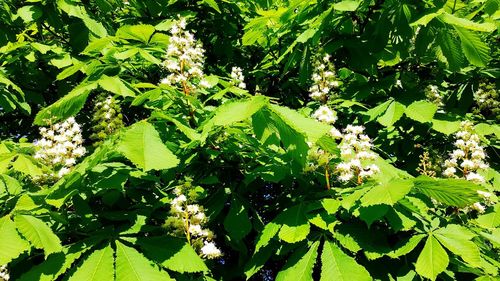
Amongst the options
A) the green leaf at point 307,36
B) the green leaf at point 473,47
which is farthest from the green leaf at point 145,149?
the green leaf at point 473,47

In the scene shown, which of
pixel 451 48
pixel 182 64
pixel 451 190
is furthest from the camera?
pixel 182 64

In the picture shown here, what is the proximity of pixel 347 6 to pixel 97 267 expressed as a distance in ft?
5.96

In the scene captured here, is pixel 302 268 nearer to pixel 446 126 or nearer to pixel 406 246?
pixel 406 246

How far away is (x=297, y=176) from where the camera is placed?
78.2 inches

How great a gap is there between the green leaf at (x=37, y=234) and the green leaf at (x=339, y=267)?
0.99 m

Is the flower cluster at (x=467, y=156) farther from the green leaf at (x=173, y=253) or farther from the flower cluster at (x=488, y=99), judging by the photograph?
the green leaf at (x=173, y=253)

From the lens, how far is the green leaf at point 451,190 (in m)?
1.62

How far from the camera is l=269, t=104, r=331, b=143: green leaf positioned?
1.46 metres

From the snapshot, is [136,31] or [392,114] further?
[392,114]

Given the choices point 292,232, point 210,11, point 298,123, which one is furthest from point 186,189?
point 210,11

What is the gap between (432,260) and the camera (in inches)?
67.1

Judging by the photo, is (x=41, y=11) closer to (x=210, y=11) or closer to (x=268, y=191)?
(x=210, y=11)

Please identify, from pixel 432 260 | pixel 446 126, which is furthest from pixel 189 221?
pixel 446 126

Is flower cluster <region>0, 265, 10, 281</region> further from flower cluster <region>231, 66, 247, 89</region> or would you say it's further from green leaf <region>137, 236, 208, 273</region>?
flower cluster <region>231, 66, 247, 89</region>
